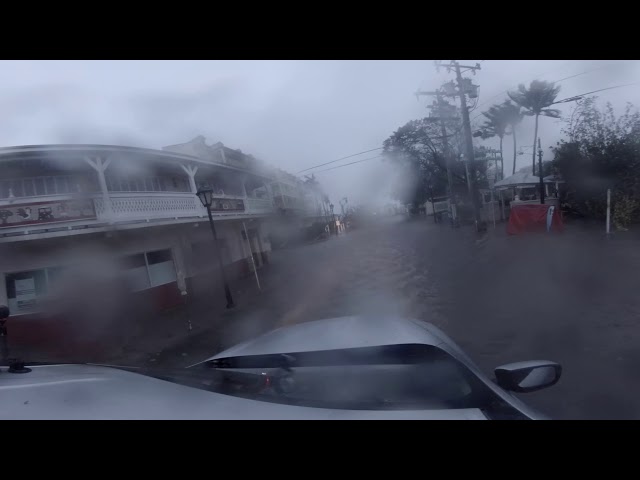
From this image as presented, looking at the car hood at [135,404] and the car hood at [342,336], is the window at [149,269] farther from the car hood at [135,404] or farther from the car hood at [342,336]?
the car hood at [135,404]

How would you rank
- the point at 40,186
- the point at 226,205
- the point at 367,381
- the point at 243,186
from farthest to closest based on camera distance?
the point at 243,186 < the point at 226,205 < the point at 40,186 < the point at 367,381

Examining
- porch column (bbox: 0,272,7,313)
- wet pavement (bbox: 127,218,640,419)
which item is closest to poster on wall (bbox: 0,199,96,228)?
porch column (bbox: 0,272,7,313)

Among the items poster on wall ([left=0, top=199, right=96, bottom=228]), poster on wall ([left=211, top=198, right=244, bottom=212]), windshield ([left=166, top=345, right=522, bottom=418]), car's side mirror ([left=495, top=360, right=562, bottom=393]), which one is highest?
poster on wall ([left=0, top=199, right=96, bottom=228])

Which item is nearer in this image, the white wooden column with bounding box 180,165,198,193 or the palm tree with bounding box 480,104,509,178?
the white wooden column with bounding box 180,165,198,193

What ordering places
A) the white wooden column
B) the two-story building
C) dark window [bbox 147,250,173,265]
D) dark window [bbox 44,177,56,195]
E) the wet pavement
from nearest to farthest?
the wet pavement
the two-story building
dark window [bbox 44,177,56,195]
the white wooden column
dark window [bbox 147,250,173,265]

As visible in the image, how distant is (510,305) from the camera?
17.6 feet

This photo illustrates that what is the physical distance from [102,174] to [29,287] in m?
2.28

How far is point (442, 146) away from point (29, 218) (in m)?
13.1

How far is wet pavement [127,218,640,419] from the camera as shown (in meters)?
3.12

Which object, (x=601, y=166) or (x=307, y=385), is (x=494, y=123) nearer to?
(x=601, y=166)

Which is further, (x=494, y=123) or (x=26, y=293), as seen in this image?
(x=494, y=123)

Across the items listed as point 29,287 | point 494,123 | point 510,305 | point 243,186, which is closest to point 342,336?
point 510,305

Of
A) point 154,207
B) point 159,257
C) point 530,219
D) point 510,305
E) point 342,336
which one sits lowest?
point 510,305

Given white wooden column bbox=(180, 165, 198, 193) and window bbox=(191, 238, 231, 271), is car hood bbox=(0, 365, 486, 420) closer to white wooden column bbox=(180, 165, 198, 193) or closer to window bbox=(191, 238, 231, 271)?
white wooden column bbox=(180, 165, 198, 193)
